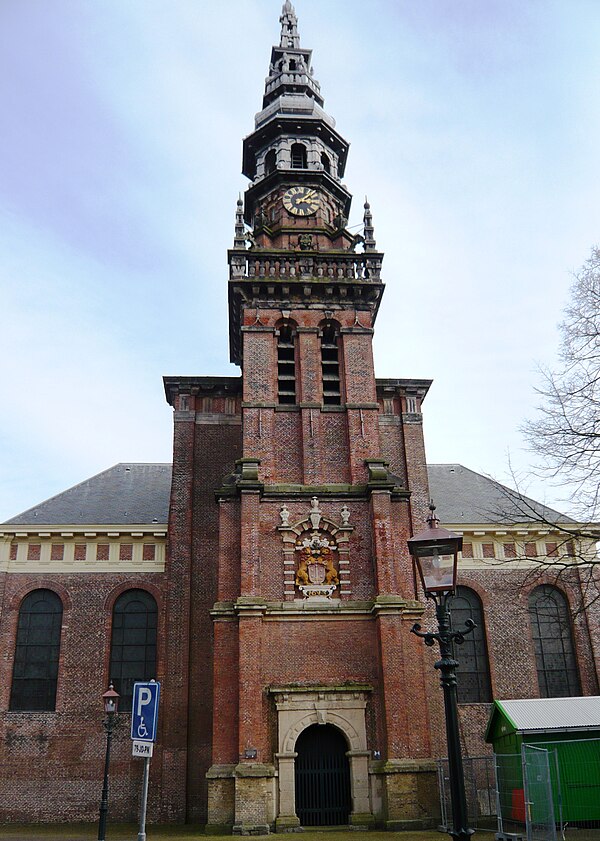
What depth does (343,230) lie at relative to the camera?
2898 cm

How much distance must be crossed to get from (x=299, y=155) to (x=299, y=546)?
54.8 ft

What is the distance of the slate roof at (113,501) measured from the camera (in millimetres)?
27688

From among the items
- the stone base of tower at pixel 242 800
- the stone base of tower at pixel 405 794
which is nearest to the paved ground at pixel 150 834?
the stone base of tower at pixel 242 800

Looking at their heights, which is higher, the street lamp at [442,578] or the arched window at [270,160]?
the arched window at [270,160]

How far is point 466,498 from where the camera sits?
99.0ft

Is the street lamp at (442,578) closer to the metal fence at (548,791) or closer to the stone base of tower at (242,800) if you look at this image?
the metal fence at (548,791)

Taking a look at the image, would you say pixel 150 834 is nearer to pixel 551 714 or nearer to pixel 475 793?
pixel 475 793

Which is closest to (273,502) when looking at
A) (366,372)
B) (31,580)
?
(366,372)

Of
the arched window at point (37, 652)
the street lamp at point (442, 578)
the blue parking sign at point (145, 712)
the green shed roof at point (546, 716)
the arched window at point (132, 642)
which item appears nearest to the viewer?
the street lamp at point (442, 578)

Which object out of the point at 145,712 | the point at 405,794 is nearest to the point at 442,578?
the point at 145,712

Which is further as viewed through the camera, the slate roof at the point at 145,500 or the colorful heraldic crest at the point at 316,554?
the slate roof at the point at 145,500

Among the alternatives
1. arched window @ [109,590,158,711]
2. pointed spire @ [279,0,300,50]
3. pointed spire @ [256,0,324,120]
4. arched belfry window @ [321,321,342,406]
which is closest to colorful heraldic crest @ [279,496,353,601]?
arched belfry window @ [321,321,342,406]

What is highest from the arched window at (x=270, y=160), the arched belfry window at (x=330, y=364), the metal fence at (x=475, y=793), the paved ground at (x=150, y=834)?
the arched window at (x=270, y=160)

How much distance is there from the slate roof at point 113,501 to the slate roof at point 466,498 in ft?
33.9
